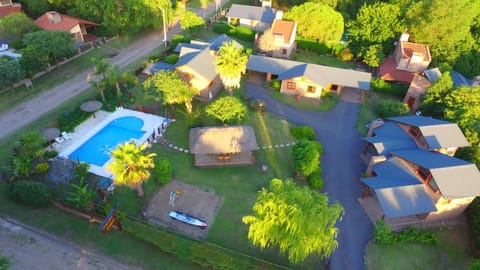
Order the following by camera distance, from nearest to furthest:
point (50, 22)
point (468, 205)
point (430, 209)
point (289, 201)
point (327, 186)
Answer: point (289, 201)
point (430, 209)
point (468, 205)
point (327, 186)
point (50, 22)

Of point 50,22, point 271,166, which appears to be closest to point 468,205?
point 271,166

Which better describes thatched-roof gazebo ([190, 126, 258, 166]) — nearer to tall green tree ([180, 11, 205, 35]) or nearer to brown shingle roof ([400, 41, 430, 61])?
tall green tree ([180, 11, 205, 35])

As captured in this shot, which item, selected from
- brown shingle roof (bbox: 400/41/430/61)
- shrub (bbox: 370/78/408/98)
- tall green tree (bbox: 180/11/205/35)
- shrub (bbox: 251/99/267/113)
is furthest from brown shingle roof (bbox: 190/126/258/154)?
brown shingle roof (bbox: 400/41/430/61)

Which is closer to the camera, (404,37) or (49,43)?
(49,43)

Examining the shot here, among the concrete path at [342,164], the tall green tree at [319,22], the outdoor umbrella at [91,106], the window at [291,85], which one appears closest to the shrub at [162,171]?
the outdoor umbrella at [91,106]

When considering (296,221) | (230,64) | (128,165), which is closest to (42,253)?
(128,165)

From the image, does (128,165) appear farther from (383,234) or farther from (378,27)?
(378,27)

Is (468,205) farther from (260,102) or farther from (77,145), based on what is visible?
(77,145)
